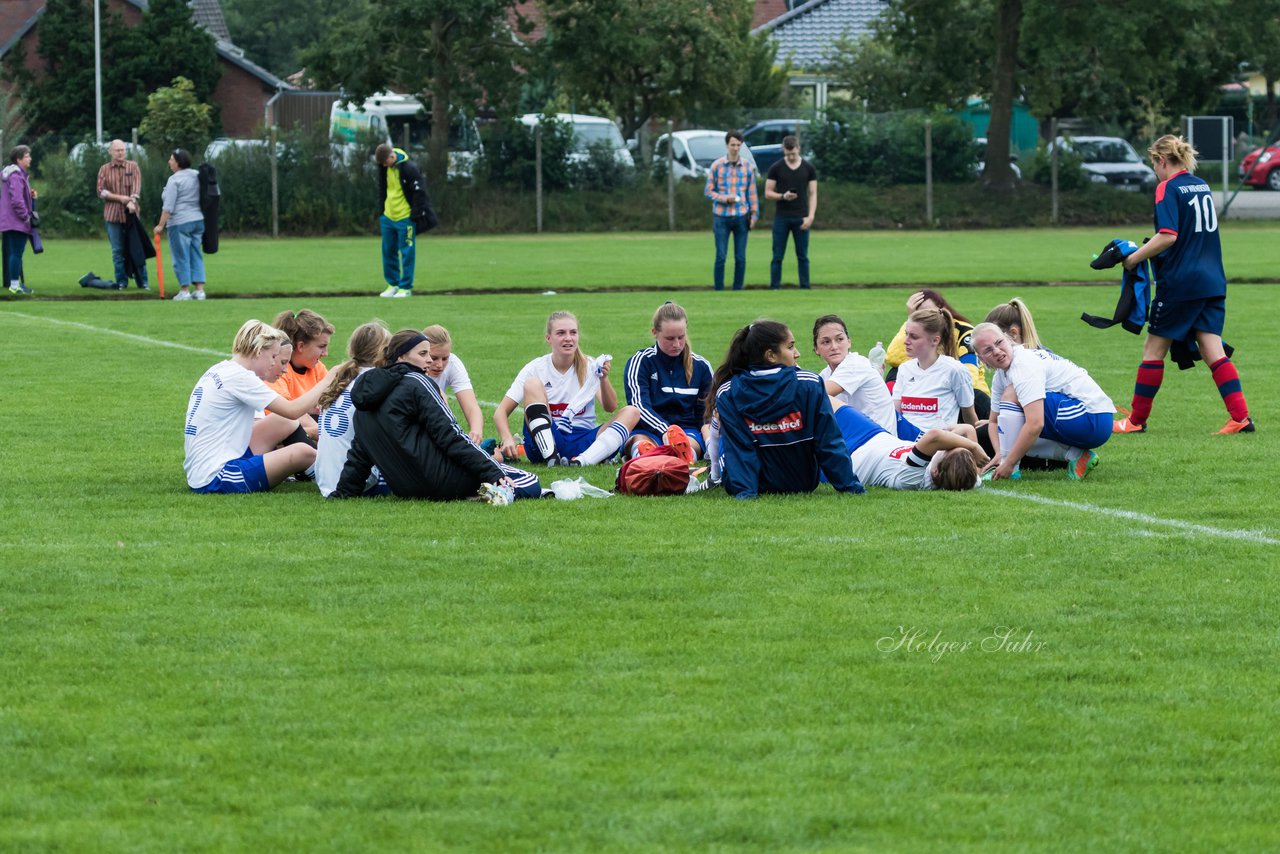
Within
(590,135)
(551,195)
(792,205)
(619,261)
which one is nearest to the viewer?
(792,205)

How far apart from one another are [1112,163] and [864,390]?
40.0 metres

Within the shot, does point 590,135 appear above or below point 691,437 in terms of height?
above

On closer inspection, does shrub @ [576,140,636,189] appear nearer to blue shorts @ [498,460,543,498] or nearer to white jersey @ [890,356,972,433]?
white jersey @ [890,356,972,433]

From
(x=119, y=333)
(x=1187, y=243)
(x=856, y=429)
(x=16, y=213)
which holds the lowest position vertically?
(x=856, y=429)

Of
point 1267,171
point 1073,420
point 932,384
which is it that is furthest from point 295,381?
point 1267,171

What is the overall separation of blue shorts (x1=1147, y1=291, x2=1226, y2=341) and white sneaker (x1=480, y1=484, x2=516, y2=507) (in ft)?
17.0

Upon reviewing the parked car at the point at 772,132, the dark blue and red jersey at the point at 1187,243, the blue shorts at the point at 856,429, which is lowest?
the blue shorts at the point at 856,429

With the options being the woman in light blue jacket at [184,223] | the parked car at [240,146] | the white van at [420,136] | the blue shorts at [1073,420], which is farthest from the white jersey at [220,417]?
the white van at [420,136]

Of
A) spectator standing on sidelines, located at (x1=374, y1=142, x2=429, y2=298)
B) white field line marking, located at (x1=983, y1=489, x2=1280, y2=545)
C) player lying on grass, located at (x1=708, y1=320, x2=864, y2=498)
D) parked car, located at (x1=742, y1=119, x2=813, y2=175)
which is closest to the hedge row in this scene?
parked car, located at (x1=742, y1=119, x2=813, y2=175)

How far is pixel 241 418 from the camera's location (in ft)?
31.3

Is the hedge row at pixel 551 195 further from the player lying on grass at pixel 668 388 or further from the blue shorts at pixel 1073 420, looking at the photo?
the blue shorts at pixel 1073 420

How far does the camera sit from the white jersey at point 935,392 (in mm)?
9953

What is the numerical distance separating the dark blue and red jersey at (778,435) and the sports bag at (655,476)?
0.24 m

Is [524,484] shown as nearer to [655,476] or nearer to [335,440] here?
[655,476]
